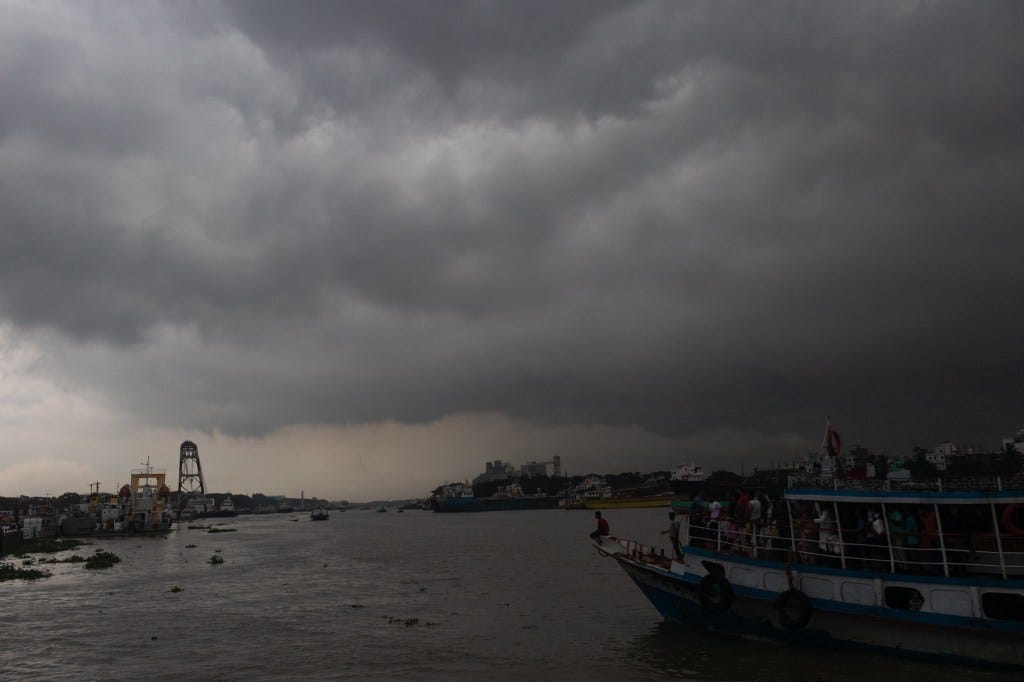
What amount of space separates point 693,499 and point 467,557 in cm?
3217

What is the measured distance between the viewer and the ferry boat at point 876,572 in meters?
16.6

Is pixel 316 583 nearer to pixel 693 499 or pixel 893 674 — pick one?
pixel 693 499

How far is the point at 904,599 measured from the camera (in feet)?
58.1

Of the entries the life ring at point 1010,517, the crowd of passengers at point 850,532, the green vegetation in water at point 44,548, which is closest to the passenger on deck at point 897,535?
the crowd of passengers at point 850,532

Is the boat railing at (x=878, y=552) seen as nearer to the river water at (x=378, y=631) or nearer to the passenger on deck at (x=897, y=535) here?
the passenger on deck at (x=897, y=535)

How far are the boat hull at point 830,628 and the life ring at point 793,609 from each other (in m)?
0.27

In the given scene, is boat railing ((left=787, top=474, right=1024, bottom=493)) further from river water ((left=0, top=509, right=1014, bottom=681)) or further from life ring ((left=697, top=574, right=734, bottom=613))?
river water ((left=0, top=509, right=1014, bottom=681))

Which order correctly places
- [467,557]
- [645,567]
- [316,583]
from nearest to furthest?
[645,567]
[316,583]
[467,557]

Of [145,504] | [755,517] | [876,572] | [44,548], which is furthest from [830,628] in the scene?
[145,504]

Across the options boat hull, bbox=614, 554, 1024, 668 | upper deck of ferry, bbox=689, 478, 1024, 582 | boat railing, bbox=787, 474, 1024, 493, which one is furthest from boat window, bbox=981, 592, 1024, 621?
boat railing, bbox=787, 474, 1024, 493

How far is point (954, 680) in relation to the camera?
16047 mm

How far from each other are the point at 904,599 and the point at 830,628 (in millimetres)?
2062

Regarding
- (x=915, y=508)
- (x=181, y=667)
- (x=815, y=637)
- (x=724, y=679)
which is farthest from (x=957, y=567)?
(x=181, y=667)

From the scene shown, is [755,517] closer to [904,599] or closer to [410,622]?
[904,599]
